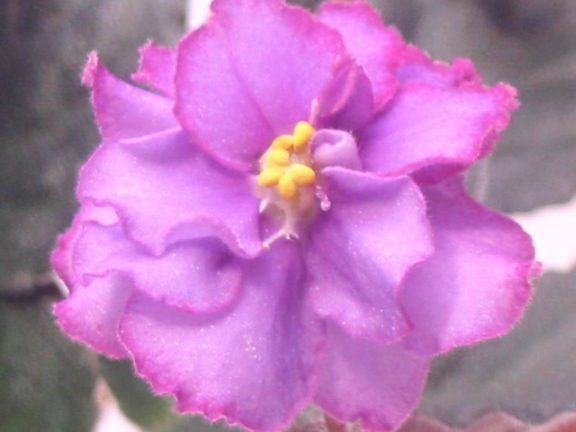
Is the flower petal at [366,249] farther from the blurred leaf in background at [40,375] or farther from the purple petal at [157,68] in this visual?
the blurred leaf in background at [40,375]

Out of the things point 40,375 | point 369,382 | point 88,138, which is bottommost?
point 40,375

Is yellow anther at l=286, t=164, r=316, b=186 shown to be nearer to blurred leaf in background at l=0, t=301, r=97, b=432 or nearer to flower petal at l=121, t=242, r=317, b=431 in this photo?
flower petal at l=121, t=242, r=317, b=431

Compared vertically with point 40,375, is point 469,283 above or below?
above

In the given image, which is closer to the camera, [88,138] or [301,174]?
[301,174]

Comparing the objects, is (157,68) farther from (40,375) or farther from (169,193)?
(40,375)

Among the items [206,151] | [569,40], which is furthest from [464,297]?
[569,40]

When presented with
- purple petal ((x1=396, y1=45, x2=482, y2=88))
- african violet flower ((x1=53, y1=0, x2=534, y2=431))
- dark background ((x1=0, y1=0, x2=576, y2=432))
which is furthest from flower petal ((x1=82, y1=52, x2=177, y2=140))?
dark background ((x1=0, y1=0, x2=576, y2=432))

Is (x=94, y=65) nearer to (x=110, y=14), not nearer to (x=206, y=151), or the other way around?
(x=206, y=151)

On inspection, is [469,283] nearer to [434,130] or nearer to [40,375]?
[434,130]

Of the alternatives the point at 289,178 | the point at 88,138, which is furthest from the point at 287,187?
the point at 88,138
